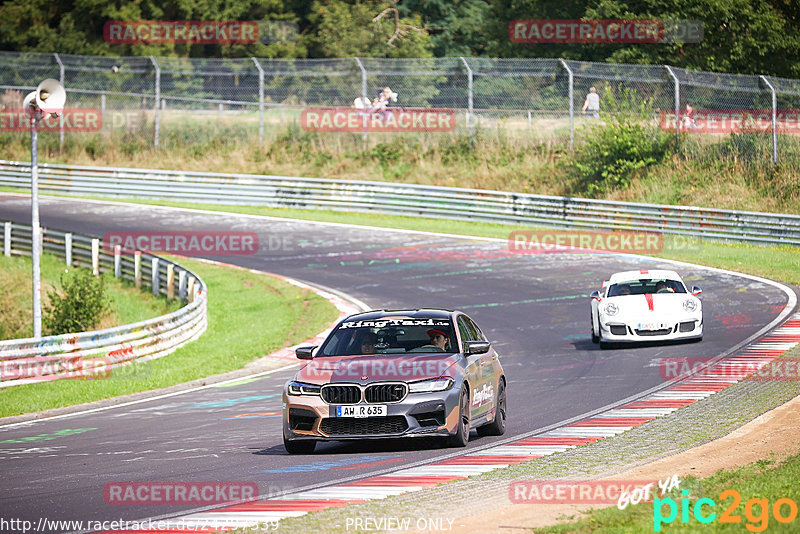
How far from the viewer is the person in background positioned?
38.6m

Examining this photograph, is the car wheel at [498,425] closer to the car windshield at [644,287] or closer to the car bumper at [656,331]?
the car bumper at [656,331]

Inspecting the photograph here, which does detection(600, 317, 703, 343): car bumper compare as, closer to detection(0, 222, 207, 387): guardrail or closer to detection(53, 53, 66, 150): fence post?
detection(0, 222, 207, 387): guardrail

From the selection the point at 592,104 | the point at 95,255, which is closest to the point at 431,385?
the point at 95,255

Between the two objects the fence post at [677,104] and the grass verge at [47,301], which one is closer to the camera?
the grass verge at [47,301]

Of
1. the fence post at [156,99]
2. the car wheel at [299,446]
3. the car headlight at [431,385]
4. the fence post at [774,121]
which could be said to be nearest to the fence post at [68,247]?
the fence post at [156,99]

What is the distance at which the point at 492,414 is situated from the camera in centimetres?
1195

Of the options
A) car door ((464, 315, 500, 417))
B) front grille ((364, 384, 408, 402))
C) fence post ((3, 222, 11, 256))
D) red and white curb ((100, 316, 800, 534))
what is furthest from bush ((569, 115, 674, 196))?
front grille ((364, 384, 408, 402))

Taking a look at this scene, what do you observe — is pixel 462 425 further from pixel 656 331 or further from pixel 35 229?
pixel 35 229

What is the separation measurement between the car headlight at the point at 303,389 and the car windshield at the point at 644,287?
9886 millimetres

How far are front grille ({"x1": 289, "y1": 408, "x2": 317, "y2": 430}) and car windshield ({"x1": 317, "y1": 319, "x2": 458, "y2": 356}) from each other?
39.0 inches

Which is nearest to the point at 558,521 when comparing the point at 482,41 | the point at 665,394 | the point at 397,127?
the point at 665,394

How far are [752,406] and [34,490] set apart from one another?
788 cm

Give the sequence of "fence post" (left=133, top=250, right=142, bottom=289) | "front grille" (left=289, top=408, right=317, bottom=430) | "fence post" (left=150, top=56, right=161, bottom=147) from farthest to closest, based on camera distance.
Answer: "fence post" (left=150, top=56, right=161, bottom=147) → "fence post" (left=133, top=250, right=142, bottom=289) → "front grille" (left=289, top=408, right=317, bottom=430)

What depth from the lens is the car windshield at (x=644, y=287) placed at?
19.7 m
